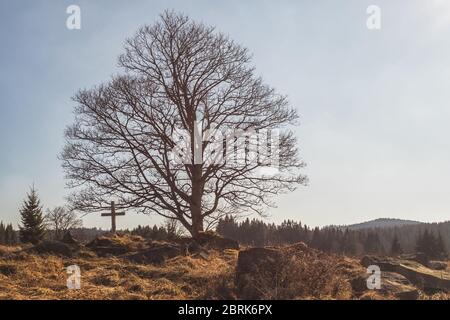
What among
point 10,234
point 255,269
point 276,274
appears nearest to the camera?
point 276,274

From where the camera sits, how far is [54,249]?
14.0 meters

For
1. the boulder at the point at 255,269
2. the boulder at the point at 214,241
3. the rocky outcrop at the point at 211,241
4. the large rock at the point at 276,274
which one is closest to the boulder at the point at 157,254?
the rocky outcrop at the point at 211,241

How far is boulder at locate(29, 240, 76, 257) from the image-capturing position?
13.8 metres

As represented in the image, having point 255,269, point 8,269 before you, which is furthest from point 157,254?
point 255,269

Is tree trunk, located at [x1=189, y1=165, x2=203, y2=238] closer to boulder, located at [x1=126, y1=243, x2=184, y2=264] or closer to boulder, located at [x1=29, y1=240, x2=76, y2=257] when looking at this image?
boulder, located at [x1=126, y1=243, x2=184, y2=264]

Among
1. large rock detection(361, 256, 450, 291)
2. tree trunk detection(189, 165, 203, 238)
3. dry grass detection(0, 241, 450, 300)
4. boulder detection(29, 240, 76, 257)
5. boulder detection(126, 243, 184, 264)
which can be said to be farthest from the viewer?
tree trunk detection(189, 165, 203, 238)

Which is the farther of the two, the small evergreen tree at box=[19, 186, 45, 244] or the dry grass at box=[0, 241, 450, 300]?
the small evergreen tree at box=[19, 186, 45, 244]

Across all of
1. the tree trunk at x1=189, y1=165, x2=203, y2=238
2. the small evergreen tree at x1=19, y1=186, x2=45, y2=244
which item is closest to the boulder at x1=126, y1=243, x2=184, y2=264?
the tree trunk at x1=189, y1=165, x2=203, y2=238

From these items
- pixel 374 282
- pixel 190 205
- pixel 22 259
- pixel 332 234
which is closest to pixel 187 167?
pixel 190 205

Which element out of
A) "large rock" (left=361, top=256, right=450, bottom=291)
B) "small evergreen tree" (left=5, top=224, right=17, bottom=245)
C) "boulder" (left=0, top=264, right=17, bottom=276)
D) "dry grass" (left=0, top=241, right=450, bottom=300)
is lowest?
"small evergreen tree" (left=5, top=224, right=17, bottom=245)

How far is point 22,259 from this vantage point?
40.7 feet

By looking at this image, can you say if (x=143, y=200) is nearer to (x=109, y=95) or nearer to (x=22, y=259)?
(x=109, y=95)

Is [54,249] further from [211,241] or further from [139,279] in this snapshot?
[211,241]
